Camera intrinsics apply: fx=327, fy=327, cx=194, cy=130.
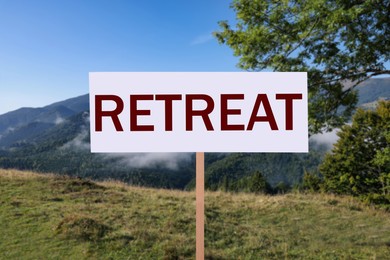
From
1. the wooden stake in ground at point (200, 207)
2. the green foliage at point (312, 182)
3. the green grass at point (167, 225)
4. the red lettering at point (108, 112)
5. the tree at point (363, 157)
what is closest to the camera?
the red lettering at point (108, 112)

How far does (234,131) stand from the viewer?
454 cm

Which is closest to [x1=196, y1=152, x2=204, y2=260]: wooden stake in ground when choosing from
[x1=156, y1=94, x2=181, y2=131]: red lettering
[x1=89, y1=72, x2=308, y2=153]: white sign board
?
[x1=89, y1=72, x2=308, y2=153]: white sign board

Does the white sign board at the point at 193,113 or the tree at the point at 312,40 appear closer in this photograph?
the white sign board at the point at 193,113

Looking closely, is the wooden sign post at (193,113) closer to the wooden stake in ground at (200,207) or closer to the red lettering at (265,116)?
the red lettering at (265,116)

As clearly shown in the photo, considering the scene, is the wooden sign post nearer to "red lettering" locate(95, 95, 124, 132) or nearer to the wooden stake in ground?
"red lettering" locate(95, 95, 124, 132)

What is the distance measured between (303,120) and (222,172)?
189m

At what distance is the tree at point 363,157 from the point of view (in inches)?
1287

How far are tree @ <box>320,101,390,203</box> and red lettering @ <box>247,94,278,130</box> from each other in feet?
102

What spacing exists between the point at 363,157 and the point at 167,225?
101 feet

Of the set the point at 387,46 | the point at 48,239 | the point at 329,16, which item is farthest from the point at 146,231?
the point at 387,46

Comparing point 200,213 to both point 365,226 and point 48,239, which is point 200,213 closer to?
point 48,239

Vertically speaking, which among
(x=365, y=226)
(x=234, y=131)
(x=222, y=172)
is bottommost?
(x=222, y=172)

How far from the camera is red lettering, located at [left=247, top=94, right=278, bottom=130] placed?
4.53m

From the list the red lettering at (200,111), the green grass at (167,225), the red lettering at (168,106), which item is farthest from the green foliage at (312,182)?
the red lettering at (168,106)
